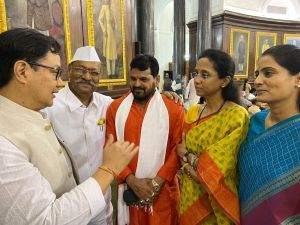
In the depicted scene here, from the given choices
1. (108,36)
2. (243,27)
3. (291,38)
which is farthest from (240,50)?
(108,36)

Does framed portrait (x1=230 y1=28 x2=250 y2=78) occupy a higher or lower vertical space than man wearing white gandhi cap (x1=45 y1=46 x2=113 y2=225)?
higher

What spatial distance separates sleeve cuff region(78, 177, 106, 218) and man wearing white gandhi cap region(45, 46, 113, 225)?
1.18 metres

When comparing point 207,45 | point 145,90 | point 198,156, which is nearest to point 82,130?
point 145,90

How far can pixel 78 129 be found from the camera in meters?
2.27

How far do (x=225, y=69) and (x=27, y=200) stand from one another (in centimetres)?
154

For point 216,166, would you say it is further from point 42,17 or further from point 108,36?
point 108,36

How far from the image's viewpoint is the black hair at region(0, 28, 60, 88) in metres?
1.06

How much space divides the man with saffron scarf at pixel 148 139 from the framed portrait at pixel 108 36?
266 centimetres

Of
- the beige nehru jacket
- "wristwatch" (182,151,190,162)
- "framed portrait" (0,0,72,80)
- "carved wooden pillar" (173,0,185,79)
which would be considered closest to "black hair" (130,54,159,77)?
"wristwatch" (182,151,190,162)

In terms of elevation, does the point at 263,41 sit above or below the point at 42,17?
above

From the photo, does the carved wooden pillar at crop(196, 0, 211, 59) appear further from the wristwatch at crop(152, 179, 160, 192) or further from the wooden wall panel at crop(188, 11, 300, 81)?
the wristwatch at crop(152, 179, 160, 192)

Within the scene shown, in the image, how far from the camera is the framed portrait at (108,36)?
4535mm

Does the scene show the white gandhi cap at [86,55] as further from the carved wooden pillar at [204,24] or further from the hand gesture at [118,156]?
the carved wooden pillar at [204,24]

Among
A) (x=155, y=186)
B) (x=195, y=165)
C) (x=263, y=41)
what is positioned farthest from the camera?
(x=263, y=41)
